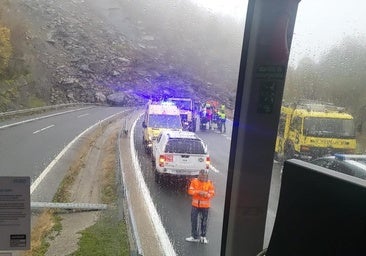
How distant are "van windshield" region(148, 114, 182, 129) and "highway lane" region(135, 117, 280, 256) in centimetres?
19

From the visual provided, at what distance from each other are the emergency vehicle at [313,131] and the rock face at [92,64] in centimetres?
43

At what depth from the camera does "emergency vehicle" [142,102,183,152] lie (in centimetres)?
338

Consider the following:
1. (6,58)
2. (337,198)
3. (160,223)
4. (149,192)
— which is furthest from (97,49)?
(337,198)

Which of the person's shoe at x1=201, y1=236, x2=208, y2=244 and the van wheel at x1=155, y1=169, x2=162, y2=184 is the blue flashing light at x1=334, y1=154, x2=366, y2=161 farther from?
the van wheel at x1=155, y1=169, x2=162, y2=184

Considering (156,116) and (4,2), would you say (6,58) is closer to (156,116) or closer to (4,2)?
(4,2)

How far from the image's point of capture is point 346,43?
8.47ft

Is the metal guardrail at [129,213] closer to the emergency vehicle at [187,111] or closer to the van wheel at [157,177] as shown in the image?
the van wheel at [157,177]

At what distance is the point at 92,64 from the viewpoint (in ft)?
10.2

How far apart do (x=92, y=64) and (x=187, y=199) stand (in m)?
1.54

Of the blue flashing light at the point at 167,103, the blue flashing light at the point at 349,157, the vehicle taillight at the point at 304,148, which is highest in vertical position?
the blue flashing light at the point at 167,103

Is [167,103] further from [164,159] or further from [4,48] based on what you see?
[4,48]

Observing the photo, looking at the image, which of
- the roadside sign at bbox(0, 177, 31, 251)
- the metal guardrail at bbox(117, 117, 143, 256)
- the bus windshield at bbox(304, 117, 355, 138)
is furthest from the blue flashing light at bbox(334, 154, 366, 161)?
the roadside sign at bbox(0, 177, 31, 251)

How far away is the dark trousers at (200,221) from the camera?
11.4 feet

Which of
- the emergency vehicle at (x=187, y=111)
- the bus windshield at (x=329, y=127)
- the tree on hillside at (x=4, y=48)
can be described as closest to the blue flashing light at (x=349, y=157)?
the bus windshield at (x=329, y=127)
